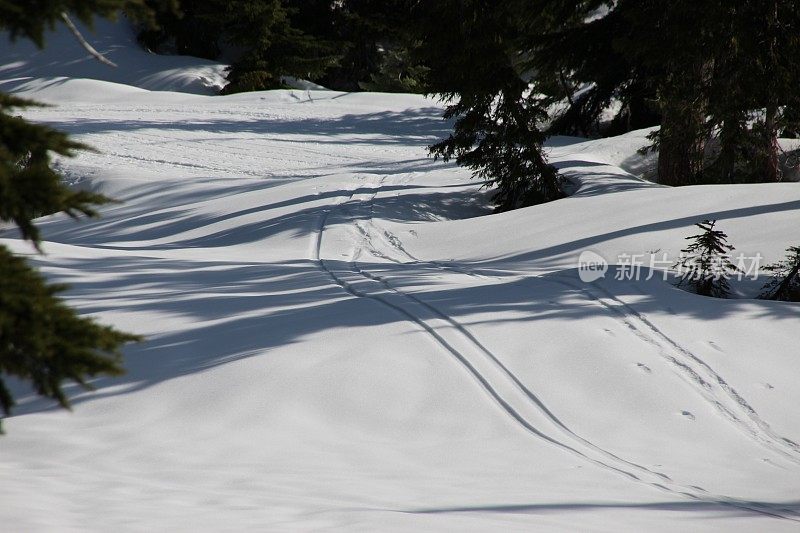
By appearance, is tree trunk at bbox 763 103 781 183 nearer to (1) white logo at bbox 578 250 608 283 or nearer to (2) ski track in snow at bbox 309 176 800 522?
(1) white logo at bbox 578 250 608 283

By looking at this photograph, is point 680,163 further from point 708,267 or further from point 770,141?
point 708,267

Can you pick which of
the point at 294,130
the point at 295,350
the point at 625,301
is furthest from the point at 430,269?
the point at 294,130

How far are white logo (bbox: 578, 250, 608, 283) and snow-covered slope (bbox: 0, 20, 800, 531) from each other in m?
0.23

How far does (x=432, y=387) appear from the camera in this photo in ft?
20.2

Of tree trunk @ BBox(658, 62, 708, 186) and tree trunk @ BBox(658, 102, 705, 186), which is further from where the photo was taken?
tree trunk @ BBox(658, 102, 705, 186)

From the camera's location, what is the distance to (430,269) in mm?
10203

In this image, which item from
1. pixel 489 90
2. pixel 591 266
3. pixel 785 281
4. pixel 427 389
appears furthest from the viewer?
pixel 489 90

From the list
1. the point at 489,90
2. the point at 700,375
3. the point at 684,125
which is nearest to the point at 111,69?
the point at 489,90

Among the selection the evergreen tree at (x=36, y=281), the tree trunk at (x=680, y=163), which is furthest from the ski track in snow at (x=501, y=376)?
the tree trunk at (x=680, y=163)

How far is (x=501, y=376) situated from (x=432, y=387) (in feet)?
1.90

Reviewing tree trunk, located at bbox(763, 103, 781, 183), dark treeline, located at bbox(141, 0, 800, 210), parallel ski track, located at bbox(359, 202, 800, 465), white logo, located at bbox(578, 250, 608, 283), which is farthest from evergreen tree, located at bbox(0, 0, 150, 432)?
tree trunk, located at bbox(763, 103, 781, 183)

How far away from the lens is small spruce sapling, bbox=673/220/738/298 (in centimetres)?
873

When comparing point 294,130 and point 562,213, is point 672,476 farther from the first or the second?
point 294,130

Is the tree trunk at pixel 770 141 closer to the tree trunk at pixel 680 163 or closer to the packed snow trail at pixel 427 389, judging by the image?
the packed snow trail at pixel 427 389
